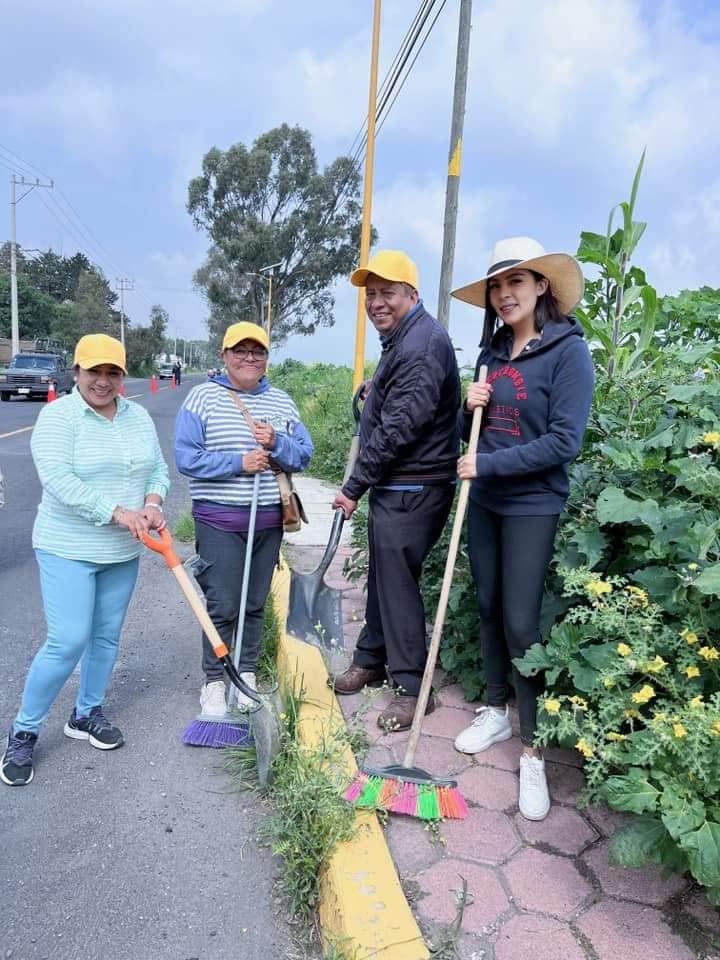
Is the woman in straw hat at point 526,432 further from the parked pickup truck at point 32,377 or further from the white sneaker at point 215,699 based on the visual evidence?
the parked pickup truck at point 32,377

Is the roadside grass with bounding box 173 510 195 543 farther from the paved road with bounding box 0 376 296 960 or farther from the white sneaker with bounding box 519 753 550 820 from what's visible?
the white sneaker with bounding box 519 753 550 820

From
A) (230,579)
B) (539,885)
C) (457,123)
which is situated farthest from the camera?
(457,123)

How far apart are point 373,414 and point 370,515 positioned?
446 mm

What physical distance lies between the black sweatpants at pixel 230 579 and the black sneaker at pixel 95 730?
0.46 meters

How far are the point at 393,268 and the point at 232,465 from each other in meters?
1.07

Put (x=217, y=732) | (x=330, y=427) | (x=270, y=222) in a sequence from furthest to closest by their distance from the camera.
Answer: (x=270, y=222) → (x=330, y=427) → (x=217, y=732)

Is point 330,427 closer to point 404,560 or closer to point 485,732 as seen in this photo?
point 404,560

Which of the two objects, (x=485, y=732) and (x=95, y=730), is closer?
(x=485, y=732)

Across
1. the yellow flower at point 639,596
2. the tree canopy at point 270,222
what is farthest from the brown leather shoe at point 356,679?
the tree canopy at point 270,222

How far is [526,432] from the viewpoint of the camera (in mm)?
A: 2529

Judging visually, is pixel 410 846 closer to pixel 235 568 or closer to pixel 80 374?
pixel 235 568

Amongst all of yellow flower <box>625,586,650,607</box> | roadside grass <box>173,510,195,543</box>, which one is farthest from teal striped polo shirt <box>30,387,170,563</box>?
roadside grass <box>173,510,195,543</box>

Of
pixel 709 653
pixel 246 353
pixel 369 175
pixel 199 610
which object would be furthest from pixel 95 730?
pixel 369 175

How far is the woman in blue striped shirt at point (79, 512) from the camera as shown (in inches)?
105
